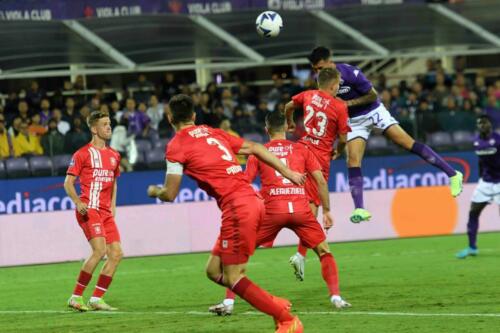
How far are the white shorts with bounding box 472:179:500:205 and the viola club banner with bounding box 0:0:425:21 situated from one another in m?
12.3

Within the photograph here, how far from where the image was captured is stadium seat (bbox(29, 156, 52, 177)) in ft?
77.0

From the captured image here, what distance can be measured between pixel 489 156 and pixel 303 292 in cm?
573

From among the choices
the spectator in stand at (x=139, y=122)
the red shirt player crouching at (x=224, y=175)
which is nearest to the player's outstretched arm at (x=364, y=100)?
the red shirt player crouching at (x=224, y=175)

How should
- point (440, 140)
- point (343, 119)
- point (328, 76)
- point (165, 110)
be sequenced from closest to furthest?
point (328, 76), point (343, 119), point (165, 110), point (440, 140)

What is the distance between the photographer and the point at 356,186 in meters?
14.0

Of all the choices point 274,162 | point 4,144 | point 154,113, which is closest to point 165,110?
point 154,113

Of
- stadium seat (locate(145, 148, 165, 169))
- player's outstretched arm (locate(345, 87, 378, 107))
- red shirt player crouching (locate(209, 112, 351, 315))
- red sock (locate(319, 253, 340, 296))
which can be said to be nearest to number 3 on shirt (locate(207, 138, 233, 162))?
red shirt player crouching (locate(209, 112, 351, 315))

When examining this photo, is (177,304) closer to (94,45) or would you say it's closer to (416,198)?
(416,198)

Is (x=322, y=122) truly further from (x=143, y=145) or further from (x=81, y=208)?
(x=143, y=145)

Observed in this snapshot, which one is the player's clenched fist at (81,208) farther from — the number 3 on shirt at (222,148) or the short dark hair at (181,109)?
the number 3 on shirt at (222,148)

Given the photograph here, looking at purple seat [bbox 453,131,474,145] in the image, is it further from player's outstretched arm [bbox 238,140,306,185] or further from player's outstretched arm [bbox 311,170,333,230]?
player's outstretched arm [bbox 238,140,306,185]

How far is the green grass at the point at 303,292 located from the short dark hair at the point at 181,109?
2143 millimetres

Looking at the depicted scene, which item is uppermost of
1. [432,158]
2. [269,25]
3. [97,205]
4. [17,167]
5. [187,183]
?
[269,25]

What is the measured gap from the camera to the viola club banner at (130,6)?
27.6m
